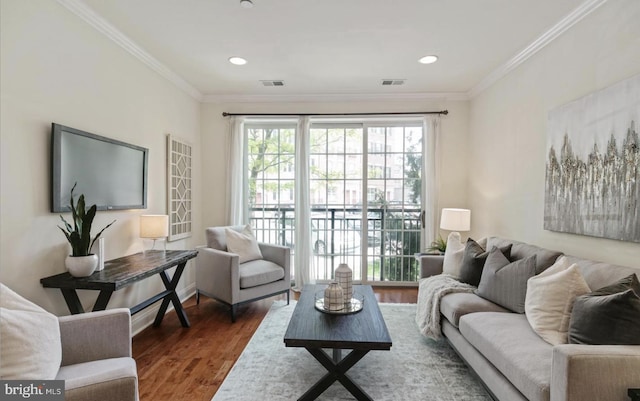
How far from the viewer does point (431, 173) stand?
4141mm

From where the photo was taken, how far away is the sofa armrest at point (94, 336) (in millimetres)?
1565

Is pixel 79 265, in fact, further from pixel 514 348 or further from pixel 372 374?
pixel 514 348

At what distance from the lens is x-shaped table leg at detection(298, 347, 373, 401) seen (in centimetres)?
189

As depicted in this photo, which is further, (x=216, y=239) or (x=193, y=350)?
(x=216, y=239)

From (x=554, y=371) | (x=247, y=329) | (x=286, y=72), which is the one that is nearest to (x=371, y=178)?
(x=286, y=72)

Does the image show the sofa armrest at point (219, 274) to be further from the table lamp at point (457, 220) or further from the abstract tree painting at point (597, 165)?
the abstract tree painting at point (597, 165)

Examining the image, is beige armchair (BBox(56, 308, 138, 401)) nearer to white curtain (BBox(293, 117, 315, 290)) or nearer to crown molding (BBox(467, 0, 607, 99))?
white curtain (BBox(293, 117, 315, 290))

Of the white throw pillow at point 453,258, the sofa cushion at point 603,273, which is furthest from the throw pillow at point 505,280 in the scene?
the white throw pillow at point 453,258

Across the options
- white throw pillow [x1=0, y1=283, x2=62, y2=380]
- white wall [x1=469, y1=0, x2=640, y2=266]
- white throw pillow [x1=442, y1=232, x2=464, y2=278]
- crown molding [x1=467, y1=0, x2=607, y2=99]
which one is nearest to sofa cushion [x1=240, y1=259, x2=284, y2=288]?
white throw pillow [x1=442, y1=232, x2=464, y2=278]

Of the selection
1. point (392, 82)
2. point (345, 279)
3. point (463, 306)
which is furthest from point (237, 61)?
point (463, 306)

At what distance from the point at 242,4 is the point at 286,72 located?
1.28m

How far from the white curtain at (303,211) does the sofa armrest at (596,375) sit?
3.15m

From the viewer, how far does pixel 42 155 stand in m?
2.00

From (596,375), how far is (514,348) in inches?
15.5
